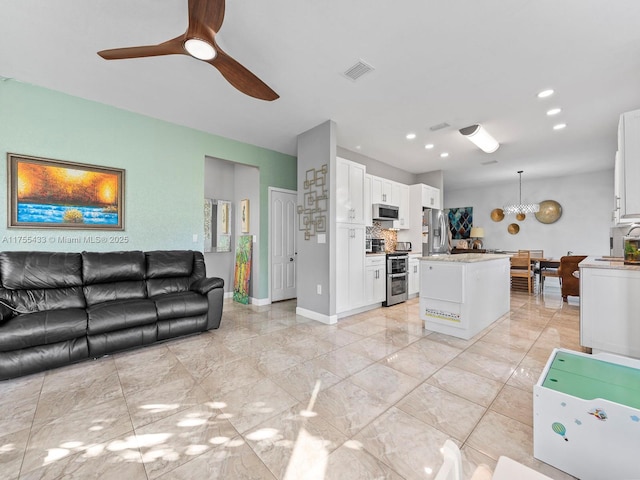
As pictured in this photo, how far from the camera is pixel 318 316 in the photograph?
403 cm

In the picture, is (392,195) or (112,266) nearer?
(112,266)

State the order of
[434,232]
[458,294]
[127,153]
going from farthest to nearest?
1. [434,232]
2. [127,153]
3. [458,294]

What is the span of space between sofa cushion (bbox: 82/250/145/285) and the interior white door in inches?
89.6

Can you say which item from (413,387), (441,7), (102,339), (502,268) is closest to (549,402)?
(413,387)

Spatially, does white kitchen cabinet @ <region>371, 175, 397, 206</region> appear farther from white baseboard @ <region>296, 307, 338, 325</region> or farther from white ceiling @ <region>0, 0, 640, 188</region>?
A: white baseboard @ <region>296, 307, 338, 325</region>

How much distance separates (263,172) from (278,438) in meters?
4.26

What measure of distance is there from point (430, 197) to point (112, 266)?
231 inches

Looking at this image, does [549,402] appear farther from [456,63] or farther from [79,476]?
[456,63]

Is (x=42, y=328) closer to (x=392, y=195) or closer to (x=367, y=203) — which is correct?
(x=367, y=203)

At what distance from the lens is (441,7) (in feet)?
6.71

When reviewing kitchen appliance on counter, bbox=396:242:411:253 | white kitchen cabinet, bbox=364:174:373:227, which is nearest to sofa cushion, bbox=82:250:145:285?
white kitchen cabinet, bbox=364:174:373:227

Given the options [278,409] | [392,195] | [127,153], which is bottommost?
[278,409]

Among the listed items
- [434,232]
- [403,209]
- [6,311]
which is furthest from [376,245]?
[6,311]

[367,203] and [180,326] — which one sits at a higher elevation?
[367,203]
